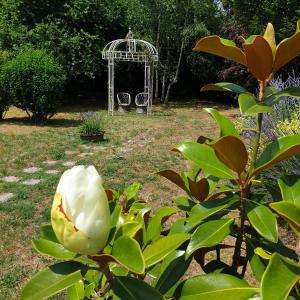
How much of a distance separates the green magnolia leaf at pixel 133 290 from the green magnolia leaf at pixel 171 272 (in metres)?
0.13

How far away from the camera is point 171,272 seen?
1.05 metres

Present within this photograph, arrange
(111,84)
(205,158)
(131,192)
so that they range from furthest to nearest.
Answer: (111,84)
(131,192)
(205,158)

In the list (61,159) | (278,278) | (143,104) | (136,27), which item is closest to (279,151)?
(278,278)

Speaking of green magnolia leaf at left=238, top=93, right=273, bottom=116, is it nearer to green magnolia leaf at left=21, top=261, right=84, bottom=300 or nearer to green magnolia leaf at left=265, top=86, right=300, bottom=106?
green magnolia leaf at left=265, top=86, right=300, bottom=106

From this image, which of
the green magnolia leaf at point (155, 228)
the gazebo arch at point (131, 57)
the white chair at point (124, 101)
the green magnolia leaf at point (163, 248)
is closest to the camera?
the green magnolia leaf at point (163, 248)

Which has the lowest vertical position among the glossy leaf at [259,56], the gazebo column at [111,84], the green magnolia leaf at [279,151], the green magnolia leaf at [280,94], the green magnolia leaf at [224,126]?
the gazebo column at [111,84]

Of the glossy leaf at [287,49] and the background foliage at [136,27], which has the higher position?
the background foliage at [136,27]

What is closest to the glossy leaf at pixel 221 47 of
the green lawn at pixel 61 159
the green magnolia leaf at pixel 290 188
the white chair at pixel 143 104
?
the green magnolia leaf at pixel 290 188

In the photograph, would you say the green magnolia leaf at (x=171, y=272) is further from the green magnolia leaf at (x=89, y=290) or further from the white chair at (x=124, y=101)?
the white chair at (x=124, y=101)

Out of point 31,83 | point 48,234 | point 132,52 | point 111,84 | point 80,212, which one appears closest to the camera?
point 80,212

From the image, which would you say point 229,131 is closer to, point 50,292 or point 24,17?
point 50,292

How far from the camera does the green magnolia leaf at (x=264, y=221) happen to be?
3.28 feet

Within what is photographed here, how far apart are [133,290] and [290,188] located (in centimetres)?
44

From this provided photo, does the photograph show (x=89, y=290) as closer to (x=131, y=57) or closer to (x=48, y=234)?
(x=48, y=234)
